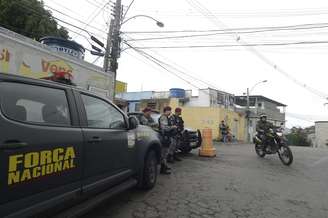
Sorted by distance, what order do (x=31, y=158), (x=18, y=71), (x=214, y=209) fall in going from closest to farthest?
(x=31, y=158) < (x=214, y=209) < (x=18, y=71)

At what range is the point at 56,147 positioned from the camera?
3609 millimetres

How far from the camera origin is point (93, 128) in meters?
4.47

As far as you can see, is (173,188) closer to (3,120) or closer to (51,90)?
(51,90)

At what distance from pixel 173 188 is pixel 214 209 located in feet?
Answer: 4.82

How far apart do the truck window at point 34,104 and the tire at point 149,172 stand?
2.70m

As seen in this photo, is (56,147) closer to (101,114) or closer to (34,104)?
(34,104)

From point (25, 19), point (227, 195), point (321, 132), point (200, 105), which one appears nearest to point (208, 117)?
point (200, 105)

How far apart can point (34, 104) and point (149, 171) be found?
11.2 feet

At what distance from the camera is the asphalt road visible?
551cm

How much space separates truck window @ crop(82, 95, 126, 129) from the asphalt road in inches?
52.3

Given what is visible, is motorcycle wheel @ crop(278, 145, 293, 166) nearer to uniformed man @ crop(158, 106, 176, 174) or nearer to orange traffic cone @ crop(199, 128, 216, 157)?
orange traffic cone @ crop(199, 128, 216, 157)

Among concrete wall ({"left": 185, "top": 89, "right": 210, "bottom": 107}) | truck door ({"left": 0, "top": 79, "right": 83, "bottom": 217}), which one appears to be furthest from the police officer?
concrete wall ({"left": 185, "top": 89, "right": 210, "bottom": 107})

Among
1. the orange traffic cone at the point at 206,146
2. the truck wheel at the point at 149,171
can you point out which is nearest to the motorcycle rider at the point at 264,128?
the orange traffic cone at the point at 206,146

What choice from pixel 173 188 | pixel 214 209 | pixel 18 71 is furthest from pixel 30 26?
pixel 214 209
